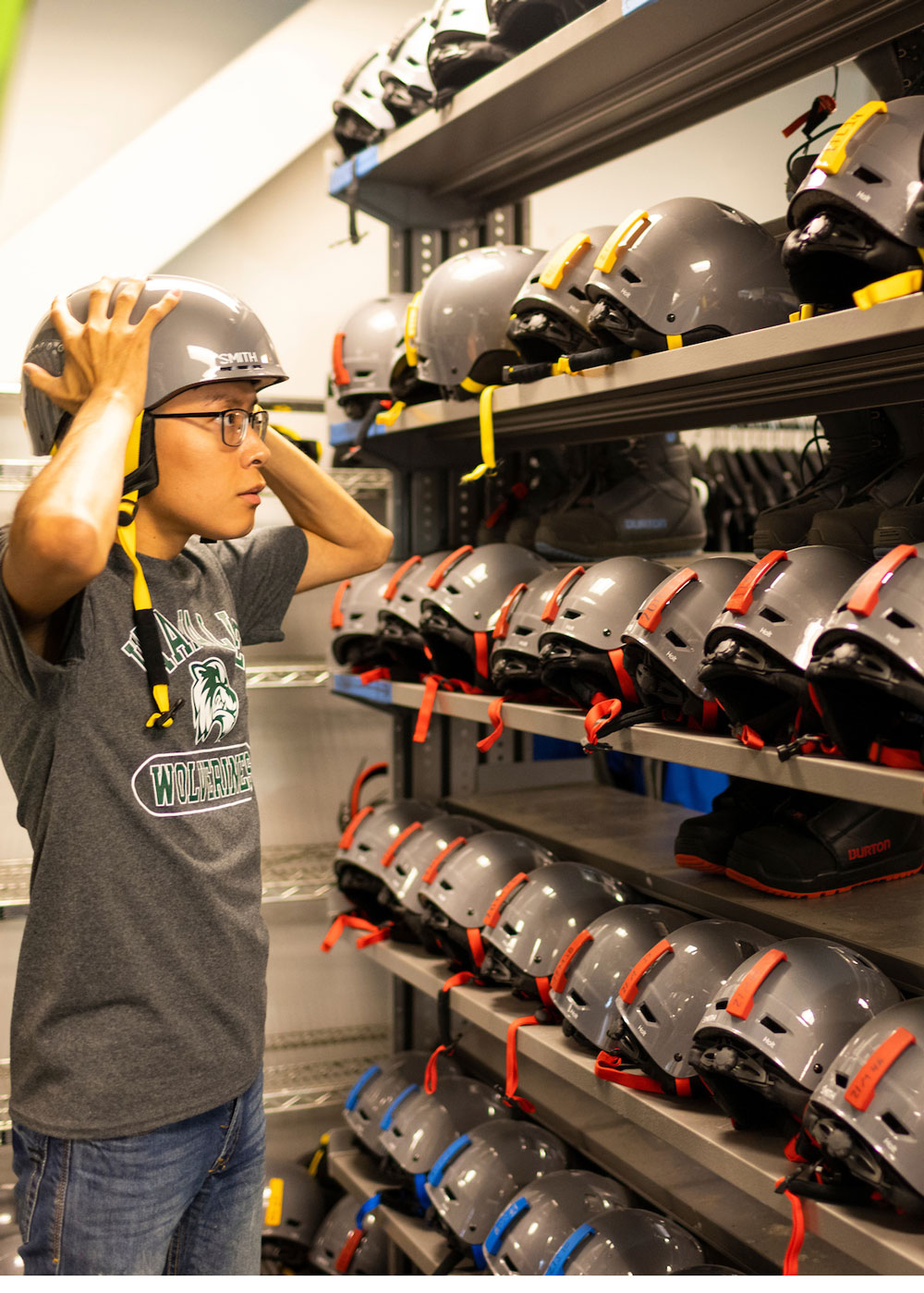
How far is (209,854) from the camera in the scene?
1.70 metres

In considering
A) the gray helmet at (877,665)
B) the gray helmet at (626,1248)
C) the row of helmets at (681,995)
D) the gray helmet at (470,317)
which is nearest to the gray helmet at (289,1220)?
the row of helmets at (681,995)

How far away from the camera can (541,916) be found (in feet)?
7.36

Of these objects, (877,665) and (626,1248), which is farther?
(626,1248)

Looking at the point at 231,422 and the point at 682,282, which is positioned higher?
the point at 682,282

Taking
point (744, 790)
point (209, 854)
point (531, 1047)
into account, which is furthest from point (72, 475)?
point (744, 790)

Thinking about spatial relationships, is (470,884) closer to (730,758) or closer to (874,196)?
(730,758)

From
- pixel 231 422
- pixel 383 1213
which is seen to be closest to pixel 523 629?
pixel 231 422

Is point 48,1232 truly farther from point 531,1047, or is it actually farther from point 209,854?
point 531,1047

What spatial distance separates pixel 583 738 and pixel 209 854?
0.68 meters

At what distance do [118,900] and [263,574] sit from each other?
0.72m

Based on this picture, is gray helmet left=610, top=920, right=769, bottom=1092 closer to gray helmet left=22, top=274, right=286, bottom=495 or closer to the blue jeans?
the blue jeans

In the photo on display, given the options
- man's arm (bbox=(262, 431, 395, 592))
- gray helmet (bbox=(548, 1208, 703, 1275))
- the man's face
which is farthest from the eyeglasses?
gray helmet (bbox=(548, 1208, 703, 1275))

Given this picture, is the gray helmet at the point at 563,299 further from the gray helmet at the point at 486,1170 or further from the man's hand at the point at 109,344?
the gray helmet at the point at 486,1170

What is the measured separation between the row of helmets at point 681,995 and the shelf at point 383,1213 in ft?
0.52
